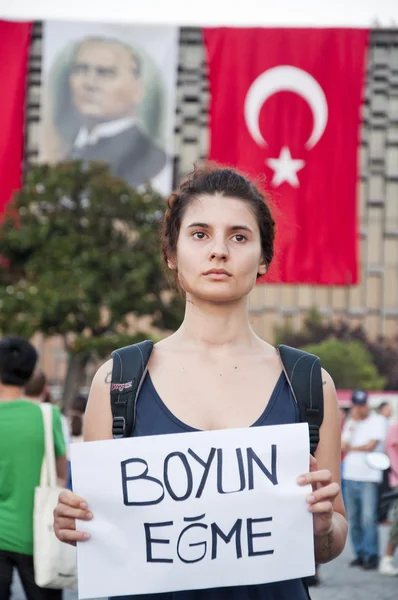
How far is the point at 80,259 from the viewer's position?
114ft

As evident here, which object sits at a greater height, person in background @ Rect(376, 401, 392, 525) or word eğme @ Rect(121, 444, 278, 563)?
word eğme @ Rect(121, 444, 278, 563)

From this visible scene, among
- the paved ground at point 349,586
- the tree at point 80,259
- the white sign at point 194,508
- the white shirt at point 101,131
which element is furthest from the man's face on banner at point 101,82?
the white sign at point 194,508

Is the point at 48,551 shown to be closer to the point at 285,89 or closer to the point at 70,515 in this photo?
the point at 70,515

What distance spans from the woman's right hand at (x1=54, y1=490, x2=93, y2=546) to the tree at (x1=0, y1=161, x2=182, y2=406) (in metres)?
30.7

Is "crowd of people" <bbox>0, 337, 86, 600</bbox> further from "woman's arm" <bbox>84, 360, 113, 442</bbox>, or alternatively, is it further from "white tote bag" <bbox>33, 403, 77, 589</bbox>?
"woman's arm" <bbox>84, 360, 113, 442</bbox>

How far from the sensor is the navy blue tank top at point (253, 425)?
2.67m

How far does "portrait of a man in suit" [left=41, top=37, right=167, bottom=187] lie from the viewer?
50.1m

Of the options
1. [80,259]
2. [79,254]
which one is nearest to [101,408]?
[80,259]

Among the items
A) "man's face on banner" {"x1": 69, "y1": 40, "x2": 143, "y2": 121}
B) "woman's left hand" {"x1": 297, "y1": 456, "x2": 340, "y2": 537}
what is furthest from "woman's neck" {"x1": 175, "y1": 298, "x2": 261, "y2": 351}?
"man's face on banner" {"x1": 69, "y1": 40, "x2": 143, "y2": 121}

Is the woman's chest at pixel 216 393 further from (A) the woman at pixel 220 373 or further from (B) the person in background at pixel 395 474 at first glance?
(B) the person in background at pixel 395 474

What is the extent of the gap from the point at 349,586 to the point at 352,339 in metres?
55.7

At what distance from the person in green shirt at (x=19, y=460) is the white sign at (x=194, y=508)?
2515 millimetres

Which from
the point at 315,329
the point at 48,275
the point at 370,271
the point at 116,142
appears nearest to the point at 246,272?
the point at 48,275

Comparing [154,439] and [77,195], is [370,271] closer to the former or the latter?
[77,195]
